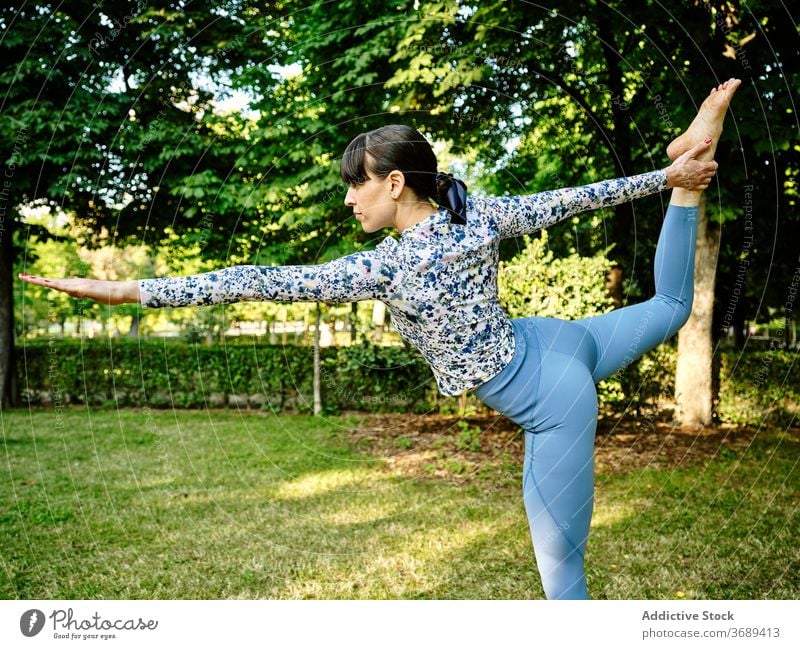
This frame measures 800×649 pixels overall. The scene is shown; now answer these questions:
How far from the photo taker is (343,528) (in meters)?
6.73

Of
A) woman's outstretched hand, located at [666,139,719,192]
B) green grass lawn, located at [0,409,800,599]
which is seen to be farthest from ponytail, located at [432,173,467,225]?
green grass lawn, located at [0,409,800,599]

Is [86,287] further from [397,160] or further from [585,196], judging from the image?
[585,196]

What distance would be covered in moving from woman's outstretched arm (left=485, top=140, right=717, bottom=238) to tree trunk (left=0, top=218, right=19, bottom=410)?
14815 millimetres

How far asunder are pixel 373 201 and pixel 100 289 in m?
1.13

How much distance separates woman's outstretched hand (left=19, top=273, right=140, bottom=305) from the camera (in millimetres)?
2447

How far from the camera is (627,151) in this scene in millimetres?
11695

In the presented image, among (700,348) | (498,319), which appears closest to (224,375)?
(700,348)

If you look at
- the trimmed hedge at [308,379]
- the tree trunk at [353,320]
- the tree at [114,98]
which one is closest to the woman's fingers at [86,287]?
the trimmed hedge at [308,379]

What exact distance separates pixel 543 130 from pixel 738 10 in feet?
10.2

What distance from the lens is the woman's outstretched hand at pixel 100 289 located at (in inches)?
96.3

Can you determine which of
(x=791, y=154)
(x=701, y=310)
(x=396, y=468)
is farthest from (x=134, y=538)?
(x=791, y=154)

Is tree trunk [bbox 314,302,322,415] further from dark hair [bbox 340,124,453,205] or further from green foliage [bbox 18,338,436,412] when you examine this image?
dark hair [bbox 340,124,453,205]

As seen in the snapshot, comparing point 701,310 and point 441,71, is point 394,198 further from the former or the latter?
point 701,310

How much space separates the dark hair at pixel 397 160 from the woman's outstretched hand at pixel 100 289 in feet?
3.22
